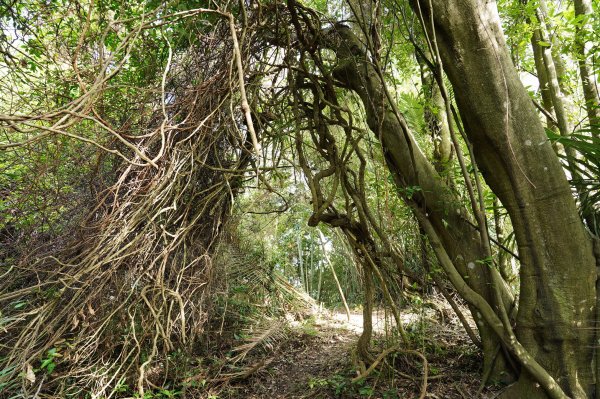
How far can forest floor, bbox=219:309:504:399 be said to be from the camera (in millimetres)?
3396

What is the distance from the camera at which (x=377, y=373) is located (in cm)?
361

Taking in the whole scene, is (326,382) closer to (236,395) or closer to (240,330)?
(236,395)

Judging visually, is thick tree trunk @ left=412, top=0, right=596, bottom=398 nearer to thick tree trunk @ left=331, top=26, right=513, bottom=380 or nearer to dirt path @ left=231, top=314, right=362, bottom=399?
thick tree trunk @ left=331, top=26, right=513, bottom=380

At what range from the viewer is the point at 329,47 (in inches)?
157

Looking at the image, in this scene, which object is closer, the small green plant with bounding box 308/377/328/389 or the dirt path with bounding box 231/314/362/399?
the small green plant with bounding box 308/377/328/389

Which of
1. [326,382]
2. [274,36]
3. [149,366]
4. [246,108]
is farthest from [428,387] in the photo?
[274,36]

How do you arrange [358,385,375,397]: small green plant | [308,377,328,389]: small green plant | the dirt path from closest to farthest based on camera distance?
[358,385,375,397]: small green plant
[308,377,328,389]: small green plant
the dirt path

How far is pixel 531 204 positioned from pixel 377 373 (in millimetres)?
1961

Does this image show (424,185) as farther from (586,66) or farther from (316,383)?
(586,66)

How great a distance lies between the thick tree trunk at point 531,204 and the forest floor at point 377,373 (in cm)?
62

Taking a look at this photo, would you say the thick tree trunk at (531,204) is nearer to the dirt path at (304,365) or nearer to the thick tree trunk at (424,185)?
the thick tree trunk at (424,185)

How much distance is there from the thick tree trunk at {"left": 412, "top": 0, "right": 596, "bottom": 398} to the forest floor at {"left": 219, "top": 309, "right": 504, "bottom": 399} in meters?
0.62

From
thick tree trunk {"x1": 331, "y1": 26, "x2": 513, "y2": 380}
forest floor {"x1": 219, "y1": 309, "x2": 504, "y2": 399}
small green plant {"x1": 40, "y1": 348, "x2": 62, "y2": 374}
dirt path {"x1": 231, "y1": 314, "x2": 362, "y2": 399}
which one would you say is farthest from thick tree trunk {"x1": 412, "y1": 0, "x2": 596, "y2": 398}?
small green plant {"x1": 40, "y1": 348, "x2": 62, "y2": 374}

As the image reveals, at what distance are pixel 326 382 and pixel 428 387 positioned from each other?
892 mm
